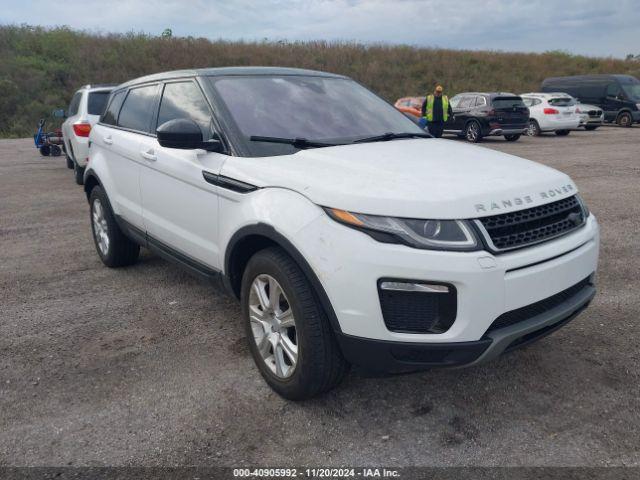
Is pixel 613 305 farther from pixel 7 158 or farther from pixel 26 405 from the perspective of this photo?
pixel 7 158

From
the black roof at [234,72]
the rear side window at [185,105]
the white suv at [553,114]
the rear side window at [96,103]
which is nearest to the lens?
the rear side window at [185,105]

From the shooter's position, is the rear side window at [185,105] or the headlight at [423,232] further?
the rear side window at [185,105]

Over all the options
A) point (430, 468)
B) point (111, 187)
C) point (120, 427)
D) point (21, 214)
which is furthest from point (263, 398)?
point (21, 214)

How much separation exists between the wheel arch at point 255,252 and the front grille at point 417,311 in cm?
25

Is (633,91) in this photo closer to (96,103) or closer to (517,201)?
(96,103)

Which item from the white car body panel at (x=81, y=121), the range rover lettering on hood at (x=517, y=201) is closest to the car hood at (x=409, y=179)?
the range rover lettering on hood at (x=517, y=201)

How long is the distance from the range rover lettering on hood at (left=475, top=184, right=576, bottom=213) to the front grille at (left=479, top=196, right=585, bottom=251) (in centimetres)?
3

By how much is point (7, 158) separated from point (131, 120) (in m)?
13.4

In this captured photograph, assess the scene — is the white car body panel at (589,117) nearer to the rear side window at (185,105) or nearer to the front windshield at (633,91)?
the front windshield at (633,91)

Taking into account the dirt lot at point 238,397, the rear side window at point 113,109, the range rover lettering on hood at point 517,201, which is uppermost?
the rear side window at point 113,109

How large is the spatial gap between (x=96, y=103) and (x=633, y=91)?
21357 millimetres

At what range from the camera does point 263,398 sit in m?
2.99

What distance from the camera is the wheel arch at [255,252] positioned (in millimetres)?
2521

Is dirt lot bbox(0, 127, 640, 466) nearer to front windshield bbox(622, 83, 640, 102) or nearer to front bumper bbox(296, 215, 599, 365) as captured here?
front bumper bbox(296, 215, 599, 365)
